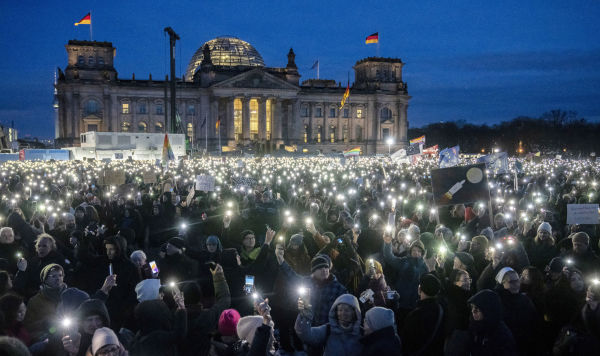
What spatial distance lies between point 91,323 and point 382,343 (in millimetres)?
2514

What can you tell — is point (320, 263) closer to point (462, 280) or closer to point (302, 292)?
point (302, 292)

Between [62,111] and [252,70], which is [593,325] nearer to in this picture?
[252,70]

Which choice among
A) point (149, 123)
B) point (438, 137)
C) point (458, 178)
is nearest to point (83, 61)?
point (149, 123)

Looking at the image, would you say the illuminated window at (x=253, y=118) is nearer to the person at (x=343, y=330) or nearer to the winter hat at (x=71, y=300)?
the winter hat at (x=71, y=300)

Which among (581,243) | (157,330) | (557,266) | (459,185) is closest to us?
(157,330)

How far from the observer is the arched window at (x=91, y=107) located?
247 ft

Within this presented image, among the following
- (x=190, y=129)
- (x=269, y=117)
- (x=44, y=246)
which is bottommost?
(x=44, y=246)

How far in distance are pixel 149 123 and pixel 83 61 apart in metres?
13.7

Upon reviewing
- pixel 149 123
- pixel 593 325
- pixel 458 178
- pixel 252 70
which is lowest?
pixel 593 325

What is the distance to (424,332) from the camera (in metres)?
4.53

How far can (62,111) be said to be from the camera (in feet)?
244

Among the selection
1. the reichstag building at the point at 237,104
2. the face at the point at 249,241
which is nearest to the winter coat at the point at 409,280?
the face at the point at 249,241

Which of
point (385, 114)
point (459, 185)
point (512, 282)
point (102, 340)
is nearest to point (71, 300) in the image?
point (102, 340)

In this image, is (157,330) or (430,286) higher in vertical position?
(430,286)
